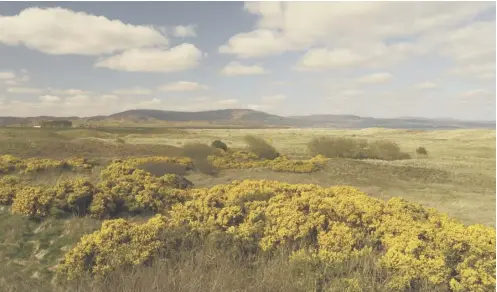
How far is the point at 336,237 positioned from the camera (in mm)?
7164

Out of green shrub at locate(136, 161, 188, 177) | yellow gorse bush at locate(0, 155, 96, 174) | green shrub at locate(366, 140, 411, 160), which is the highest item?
yellow gorse bush at locate(0, 155, 96, 174)

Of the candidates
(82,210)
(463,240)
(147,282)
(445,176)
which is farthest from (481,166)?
(147,282)

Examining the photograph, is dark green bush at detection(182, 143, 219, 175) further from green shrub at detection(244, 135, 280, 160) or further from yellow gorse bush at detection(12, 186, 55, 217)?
yellow gorse bush at detection(12, 186, 55, 217)

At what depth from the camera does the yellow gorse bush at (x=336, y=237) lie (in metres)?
6.13

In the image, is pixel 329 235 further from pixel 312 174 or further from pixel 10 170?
pixel 10 170

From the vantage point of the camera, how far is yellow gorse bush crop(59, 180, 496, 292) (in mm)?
6129

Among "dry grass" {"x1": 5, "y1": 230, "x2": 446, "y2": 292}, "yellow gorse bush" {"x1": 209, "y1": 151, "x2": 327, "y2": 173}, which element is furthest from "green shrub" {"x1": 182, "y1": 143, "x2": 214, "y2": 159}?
"dry grass" {"x1": 5, "y1": 230, "x2": 446, "y2": 292}

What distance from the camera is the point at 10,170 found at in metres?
20.8

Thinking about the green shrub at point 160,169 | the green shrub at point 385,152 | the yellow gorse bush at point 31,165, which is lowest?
the green shrub at point 385,152

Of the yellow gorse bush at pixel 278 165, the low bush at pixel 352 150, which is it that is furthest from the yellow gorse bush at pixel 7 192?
the low bush at pixel 352 150

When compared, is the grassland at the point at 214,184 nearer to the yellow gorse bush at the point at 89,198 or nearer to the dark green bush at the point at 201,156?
the yellow gorse bush at the point at 89,198

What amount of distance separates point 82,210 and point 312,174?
1561cm

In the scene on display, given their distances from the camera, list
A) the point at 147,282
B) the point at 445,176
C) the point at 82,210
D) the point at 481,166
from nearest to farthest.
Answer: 1. the point at 147,282
2. the point at 82,210
3. the point at 445,176
4. the point at 481,166

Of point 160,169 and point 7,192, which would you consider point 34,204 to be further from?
point 160,169
